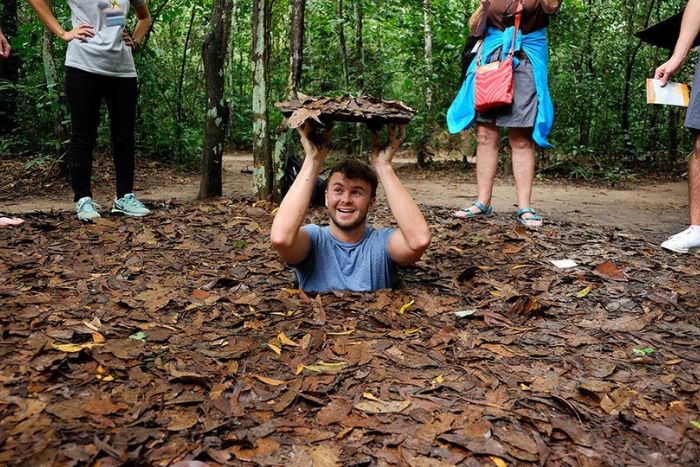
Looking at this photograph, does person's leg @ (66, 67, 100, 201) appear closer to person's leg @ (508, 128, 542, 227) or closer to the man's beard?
the man's beard

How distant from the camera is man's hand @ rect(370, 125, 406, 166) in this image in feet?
9.15

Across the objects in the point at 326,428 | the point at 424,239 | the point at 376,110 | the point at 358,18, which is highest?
the point at 358,18

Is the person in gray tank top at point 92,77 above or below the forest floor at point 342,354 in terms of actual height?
above

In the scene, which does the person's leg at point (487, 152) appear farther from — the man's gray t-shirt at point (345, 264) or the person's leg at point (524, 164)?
the man's gray t-shirt at point (345, 264)

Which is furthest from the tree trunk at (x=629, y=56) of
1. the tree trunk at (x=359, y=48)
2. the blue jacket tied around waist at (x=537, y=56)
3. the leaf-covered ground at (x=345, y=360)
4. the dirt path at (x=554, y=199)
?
the leaf-covered ground at (x=345, y=360)

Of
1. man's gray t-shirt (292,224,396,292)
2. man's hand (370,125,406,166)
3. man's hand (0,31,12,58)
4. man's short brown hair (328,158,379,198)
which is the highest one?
man's hand (0,31,12,58)

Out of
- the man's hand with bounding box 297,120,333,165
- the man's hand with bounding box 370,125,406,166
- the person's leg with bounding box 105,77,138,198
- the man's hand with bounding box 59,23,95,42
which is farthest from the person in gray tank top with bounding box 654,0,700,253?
the man's hand with bounding box 59,23,95,42

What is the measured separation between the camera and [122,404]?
1.77m

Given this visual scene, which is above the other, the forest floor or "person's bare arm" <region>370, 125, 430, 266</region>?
"person's bare arm" <region>370, 125, 430, 266</region>

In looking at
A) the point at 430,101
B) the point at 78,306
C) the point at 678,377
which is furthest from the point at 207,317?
the point at 430,101

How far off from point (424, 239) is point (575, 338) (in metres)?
0.81

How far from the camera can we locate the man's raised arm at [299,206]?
2658 mm

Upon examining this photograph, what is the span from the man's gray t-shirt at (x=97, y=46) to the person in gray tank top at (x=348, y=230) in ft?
7.05

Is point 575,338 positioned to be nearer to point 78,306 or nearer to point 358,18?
point 78,306
